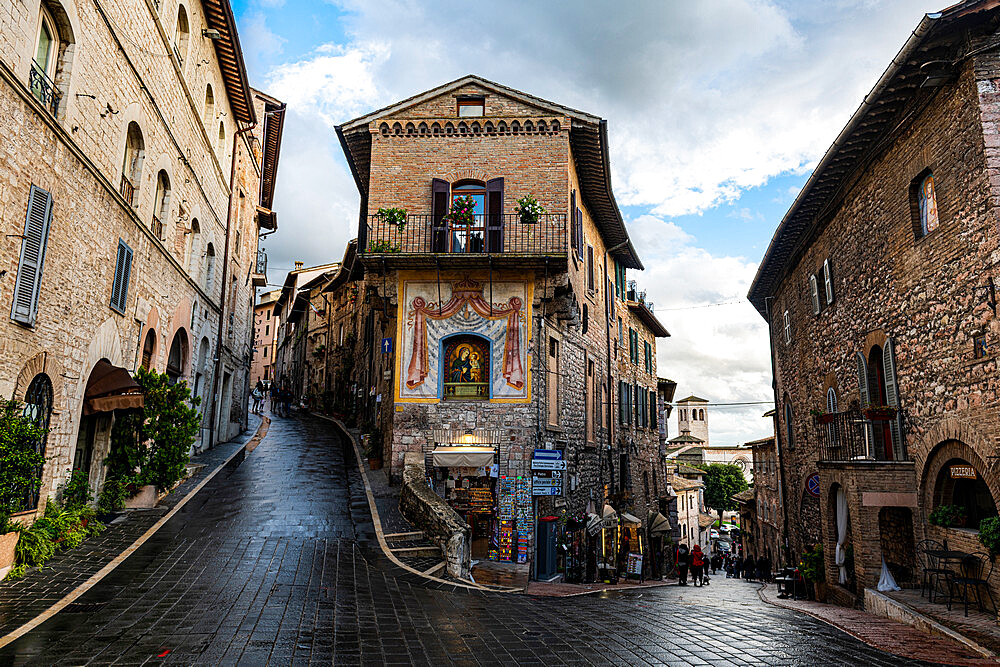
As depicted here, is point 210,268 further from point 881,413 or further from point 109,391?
point 881,413

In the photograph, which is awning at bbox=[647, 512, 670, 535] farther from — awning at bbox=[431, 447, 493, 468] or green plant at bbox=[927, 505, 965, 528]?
green plant at bbox=[927, 505, 965, 528]

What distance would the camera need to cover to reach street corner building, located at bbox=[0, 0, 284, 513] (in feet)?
31.1

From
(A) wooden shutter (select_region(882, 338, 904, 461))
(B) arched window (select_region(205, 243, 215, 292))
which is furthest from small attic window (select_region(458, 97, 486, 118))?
(A) wooden shutter (select_region(882, 338, 904, 461))

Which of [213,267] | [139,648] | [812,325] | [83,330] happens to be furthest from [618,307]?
[139,648]

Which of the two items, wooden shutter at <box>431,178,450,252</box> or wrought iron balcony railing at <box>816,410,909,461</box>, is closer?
wrought iron balcony railing at <box>816,410,909,461</box>

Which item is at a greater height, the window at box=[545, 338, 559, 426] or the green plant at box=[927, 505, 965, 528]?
the window at box=[545, 338, 559, 426]

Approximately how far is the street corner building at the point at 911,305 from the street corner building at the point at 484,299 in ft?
20.5

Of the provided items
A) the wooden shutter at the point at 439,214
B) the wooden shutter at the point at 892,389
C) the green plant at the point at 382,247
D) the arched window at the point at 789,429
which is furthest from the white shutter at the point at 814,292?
the green plant at the point at 382,247

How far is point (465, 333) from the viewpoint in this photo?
16.7m

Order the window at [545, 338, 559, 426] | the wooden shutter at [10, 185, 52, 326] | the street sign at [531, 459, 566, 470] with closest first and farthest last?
the wooden shutter at [10, 185, 52, 326] < the street sign at [531, 459, 566, 470] < the window at [545, 338, 559, 426]

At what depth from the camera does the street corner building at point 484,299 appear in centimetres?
1605

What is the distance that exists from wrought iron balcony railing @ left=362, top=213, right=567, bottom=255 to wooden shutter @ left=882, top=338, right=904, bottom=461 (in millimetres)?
7393

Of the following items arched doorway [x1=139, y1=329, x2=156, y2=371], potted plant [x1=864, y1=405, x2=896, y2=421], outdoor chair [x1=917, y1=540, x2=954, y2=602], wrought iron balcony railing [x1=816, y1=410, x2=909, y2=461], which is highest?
arched doorway [x1=139, y1=329, x2=156, y2=371]

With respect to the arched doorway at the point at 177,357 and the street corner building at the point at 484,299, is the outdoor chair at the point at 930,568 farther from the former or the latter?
the arched doorway at the point at 177,357
